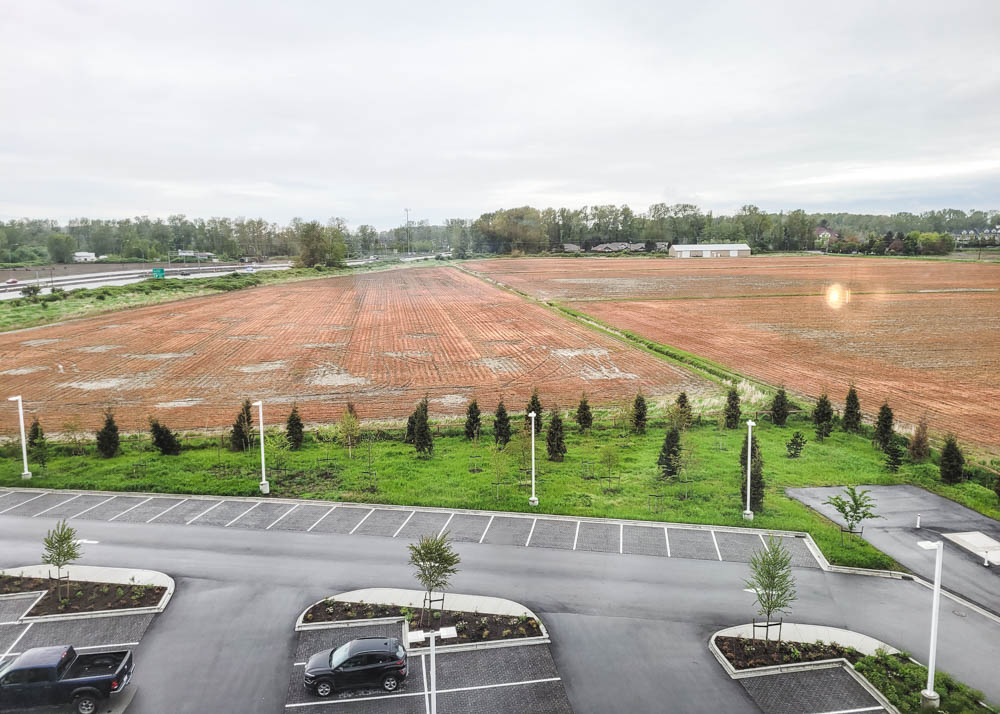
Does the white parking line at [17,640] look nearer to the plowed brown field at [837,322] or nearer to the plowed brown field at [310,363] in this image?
the plowed brown field at [310,363]

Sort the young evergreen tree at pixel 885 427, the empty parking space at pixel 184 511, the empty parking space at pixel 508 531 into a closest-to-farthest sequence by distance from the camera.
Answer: the empty parking space at pixel 508 531, the empty parking space at pixel 184 511, the young evergreen tree at pixel 885 427

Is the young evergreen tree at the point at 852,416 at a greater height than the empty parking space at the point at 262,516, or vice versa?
the young evergreen tree at the point at 852,416

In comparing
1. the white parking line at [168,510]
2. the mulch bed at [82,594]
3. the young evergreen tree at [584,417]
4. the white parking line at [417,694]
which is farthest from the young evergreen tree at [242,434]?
the white parking line at [417,694]

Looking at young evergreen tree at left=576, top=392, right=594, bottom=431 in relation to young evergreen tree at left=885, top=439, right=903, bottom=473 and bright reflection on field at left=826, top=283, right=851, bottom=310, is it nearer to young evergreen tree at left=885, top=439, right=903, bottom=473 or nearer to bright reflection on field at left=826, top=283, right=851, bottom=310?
young evergreen tree at left=885, top=439, right=903, bottom=473

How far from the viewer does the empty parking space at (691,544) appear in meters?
21.6

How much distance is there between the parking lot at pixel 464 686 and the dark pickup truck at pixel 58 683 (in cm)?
420

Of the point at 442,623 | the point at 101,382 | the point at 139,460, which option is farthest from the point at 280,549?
the point at 101,382

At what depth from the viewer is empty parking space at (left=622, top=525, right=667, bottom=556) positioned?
21933mm

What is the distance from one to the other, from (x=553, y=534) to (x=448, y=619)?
20.8ft

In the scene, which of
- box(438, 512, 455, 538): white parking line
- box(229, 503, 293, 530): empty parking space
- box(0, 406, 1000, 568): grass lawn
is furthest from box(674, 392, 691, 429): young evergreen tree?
box(229, 503, 293, 530): empty parking space

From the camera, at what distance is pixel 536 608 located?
61.2 ft

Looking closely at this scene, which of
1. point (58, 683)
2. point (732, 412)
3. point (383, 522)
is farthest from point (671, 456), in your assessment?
point (58, 683)

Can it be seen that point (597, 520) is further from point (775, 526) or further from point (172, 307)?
point (172, 307)

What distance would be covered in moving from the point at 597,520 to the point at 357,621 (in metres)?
10.2
